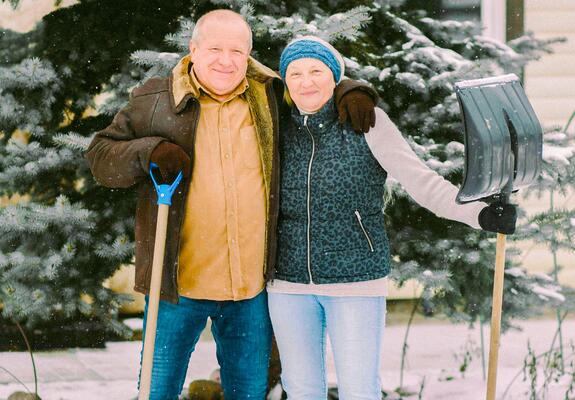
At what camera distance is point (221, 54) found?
295cm

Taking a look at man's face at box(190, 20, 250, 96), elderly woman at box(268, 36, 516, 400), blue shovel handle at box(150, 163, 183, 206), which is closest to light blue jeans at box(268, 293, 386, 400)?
elderly woman at box(268, 36, 516, 400)

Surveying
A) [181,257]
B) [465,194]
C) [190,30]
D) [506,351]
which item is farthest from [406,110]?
[506,351]

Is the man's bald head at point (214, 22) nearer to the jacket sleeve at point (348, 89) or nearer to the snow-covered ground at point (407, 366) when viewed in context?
the jacket sleeve at point (348, 89)

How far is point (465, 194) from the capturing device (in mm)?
2854

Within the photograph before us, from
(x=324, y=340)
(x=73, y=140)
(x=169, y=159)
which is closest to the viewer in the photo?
(x=169, y=159)

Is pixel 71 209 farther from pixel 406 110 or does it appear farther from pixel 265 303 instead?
pixel 406 110

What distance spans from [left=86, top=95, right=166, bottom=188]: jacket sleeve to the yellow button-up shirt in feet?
0.65

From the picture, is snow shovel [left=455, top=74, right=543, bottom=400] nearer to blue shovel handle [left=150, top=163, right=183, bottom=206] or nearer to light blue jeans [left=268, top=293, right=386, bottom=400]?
light blue jeans [left=268, top=293, right=386, bottom=400]

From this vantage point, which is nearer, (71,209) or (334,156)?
(334,156)

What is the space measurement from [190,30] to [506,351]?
3.27m

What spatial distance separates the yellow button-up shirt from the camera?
2.96m

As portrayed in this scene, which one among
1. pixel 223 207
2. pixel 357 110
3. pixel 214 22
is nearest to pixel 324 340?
pixel 223 207

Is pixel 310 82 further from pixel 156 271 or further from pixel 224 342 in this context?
pixel 224 342

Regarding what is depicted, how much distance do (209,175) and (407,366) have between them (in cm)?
301
